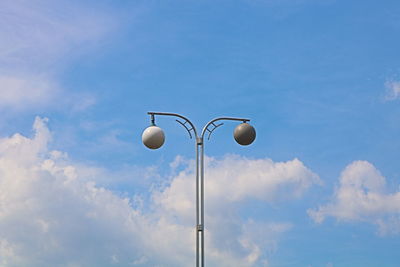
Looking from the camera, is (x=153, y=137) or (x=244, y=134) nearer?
(x=153, y=137)

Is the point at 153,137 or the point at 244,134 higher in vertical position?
the point at 244,134

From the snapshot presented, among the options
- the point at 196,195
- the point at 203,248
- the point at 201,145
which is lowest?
the point at 203,248

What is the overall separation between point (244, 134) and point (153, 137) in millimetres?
2457

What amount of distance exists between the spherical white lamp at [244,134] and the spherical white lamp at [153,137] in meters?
2.03

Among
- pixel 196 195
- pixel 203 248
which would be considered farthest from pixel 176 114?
pixel 203 248

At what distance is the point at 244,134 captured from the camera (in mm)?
18812

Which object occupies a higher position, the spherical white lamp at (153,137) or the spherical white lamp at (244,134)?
the spherical white lamp at (244,134)

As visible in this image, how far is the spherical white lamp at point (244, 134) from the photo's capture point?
18.8 m

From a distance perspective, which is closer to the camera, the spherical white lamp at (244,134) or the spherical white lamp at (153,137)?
the spherical white lamp at (153,137)

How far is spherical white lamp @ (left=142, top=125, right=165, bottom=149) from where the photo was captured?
1820 cm

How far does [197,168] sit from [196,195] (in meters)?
0.71

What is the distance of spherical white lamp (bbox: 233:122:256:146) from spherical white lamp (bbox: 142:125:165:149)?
2027mm

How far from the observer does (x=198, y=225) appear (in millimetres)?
18156

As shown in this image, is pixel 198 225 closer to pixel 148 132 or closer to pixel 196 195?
pixel 196 195
